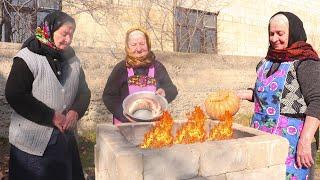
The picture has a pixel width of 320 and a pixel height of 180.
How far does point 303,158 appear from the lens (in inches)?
107

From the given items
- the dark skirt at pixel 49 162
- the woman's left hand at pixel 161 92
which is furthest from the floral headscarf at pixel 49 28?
the woman's left hand at pixel 161 92

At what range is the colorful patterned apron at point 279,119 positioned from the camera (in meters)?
2.79

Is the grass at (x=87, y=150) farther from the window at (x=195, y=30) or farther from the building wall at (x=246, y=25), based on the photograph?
the building wall at (x=246, y=25)

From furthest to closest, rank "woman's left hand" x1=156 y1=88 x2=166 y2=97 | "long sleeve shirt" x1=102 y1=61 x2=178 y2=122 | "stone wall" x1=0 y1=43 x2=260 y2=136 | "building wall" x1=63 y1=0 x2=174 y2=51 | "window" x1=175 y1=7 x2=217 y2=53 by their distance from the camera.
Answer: "window" x1=175 y1=7 x2=217 y2=53 → "building wall" x1=63 y1=0 x2=174 y2=51 → "stone wall" x1=0 y1=43 x2=260 y2=136 → "long sleeve shirt" x1=102 y1=61 x2=178 y2=122 → "woman's left hand" x1=156 y1=88 x2=166 y2=97

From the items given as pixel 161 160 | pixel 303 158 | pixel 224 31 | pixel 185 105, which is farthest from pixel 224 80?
pixel 161 160

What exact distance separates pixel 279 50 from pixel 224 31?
9.59 metres

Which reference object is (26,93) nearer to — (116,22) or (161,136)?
(161,136)

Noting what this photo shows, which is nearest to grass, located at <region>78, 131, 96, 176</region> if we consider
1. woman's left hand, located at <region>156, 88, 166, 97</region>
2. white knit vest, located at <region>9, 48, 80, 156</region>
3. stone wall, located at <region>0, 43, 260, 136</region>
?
stone wall, located at <region>0, 43, 260, 136</region>

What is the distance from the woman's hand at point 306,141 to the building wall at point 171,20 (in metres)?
6.62

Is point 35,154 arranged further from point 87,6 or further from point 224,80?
point 224,80

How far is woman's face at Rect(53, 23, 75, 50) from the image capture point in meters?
2.80

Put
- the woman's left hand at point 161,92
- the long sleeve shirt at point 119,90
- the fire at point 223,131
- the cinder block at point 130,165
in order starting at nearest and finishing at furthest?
1. the cinder block at point 130,165
2. the fire at point 223,131
3. the woman's left hand at point 161,92
4. the long sleeve shirt at point 119,90

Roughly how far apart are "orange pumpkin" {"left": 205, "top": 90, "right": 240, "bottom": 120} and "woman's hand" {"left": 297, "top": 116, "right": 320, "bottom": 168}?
64 cm

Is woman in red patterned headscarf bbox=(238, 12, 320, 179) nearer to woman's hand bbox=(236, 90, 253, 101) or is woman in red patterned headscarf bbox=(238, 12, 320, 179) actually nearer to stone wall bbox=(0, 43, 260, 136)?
woman's hand bbox=(236, 90, 253, 101)
